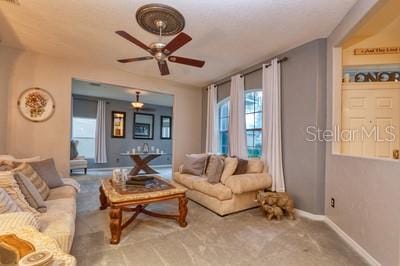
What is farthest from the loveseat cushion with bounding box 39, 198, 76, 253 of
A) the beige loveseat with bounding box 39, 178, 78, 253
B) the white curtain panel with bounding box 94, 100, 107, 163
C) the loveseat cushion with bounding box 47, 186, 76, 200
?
the white curtain panel with bounding box 94, 100, 107, 163

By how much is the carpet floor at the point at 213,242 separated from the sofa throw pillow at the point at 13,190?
673 millimetres

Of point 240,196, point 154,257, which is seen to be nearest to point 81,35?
point 154,257

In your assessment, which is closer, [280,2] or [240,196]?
[280,2]

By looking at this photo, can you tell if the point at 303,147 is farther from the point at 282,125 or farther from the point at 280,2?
the point at 280,2

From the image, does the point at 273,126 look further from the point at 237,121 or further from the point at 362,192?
the point at 362,192

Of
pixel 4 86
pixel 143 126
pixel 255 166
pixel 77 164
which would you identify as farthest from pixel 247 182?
pixel 143 126

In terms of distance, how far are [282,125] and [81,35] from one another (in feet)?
11.1

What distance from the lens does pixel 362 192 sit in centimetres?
209

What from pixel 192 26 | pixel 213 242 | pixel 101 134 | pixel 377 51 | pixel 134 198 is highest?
pixel 192 26

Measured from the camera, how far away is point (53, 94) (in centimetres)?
379

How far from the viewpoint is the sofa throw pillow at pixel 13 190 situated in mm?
1581

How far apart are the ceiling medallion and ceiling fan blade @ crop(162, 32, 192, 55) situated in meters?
0.40

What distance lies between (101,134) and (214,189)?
18.3 feet

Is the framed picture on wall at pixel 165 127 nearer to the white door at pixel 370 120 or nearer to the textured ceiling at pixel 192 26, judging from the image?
the textured ceiling at pixel 192 26
